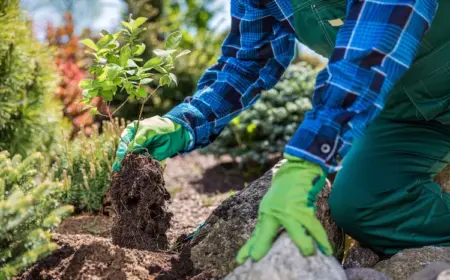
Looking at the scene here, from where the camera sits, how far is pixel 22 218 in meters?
1.82

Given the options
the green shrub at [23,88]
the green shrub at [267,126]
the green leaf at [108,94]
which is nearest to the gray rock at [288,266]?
the green leaf at [108,94]

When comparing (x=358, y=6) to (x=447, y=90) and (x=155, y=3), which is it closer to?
(x=447, y=90)

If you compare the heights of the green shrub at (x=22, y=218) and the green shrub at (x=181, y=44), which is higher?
the green shrub at (x=22, y=218)

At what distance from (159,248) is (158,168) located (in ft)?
1.05

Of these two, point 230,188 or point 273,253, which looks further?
point 230,188

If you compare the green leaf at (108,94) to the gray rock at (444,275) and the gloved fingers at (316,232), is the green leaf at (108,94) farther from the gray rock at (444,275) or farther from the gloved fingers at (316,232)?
the gray rock at (444,275)

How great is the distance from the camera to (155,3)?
591 cm

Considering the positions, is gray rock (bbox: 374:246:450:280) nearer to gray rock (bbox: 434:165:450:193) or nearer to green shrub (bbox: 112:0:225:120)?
gray rock (bbox: 434:165:450:193)

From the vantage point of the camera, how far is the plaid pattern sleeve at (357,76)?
1.86m

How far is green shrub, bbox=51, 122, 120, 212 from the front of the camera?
325 centimetres

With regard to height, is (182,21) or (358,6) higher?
(358,6)

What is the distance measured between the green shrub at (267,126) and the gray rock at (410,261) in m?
2.51

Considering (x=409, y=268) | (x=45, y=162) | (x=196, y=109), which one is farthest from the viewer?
(x=45, y=162)

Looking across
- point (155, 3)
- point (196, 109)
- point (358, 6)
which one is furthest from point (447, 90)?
point (155, 3)
